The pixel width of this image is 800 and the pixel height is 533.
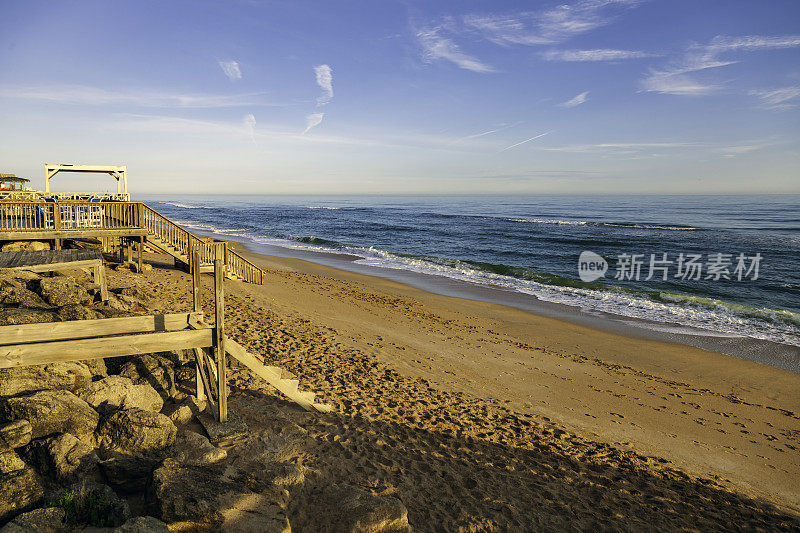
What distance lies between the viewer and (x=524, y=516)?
525 cm

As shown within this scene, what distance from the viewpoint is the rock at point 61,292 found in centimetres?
892

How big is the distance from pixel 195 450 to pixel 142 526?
6.89 ft

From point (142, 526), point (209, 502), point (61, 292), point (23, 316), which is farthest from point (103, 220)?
point (142, 526)

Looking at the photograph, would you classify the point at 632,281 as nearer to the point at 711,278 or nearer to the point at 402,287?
the point at 711,278

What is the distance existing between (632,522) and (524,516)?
1.42 m

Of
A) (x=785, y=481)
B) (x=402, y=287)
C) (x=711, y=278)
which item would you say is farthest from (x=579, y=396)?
(x=711, y=278)

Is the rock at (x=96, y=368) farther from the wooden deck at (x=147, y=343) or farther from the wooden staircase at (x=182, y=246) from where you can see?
the wooden staircase at (x=182, y=246)

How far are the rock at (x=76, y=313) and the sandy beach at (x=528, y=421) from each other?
2919mm

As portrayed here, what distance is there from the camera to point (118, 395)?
233 inches

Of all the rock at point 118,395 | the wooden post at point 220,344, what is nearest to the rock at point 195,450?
the wooden post at point 220,344

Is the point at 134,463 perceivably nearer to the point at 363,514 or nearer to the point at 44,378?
the point at 44,378

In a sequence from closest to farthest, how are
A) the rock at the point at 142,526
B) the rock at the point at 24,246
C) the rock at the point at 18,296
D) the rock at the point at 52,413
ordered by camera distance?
1. the rock at the point at 142,526
2. the rock at the point at 52,413
3. the rock at the point at 18,296
4. the rock at the point at 24,246

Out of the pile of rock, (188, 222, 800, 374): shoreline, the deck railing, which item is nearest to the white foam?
(188, 222, 800, 374): shoreline

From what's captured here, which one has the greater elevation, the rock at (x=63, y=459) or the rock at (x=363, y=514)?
the rock at (x=63, y=459)
